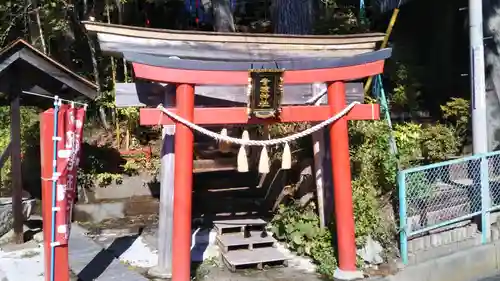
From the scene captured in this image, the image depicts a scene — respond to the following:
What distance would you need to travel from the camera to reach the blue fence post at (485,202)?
910cm

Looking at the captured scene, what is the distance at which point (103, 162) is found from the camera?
1250 centimetres

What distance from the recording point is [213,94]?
7875 millimetres

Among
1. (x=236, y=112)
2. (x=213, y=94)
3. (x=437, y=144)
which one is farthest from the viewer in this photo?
(x=437, y=144)

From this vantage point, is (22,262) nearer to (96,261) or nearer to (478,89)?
(96,261)

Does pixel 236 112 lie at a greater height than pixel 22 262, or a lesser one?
greater

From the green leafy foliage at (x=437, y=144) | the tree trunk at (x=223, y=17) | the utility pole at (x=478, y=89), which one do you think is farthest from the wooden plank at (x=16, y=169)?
the utility pole at (x=478, y=89)

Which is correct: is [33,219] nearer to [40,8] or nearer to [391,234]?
[40,8]

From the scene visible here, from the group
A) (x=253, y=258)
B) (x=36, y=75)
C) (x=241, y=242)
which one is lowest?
(x=253, y=258)

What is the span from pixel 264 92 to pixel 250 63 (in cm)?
45

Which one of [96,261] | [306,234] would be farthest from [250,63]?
[96,261]

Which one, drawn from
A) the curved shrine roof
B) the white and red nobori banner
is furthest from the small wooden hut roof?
the white and red nobori banner

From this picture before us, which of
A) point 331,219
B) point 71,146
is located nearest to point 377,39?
point 331,219

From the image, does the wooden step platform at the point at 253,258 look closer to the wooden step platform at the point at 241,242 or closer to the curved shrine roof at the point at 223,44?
the wooden step platform at the point at 241,242

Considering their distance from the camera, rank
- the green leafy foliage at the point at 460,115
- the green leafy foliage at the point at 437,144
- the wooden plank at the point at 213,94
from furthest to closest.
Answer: the green leafy foliage at the point at 460,115, the green leafy foliage at the point at 437,144, the wooden plank at the point at 213,94
